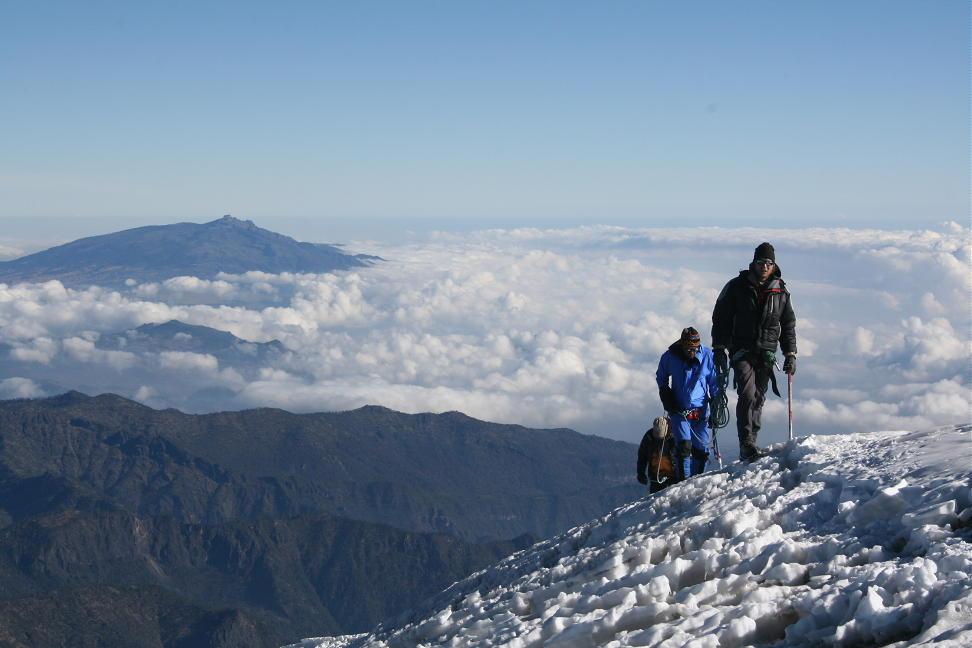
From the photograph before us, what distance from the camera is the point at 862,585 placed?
31.4 feet

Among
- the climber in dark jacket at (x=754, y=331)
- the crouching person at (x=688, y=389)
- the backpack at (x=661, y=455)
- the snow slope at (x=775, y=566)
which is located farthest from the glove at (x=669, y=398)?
the snow slope at (x=775, y=566)

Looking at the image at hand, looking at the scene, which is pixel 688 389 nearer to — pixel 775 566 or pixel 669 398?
pixel 669 398

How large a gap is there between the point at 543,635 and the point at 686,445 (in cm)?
707

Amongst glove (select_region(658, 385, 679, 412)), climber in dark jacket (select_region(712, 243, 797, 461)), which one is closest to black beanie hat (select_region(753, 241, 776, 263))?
climber in dark jacket (select_region(712, 243, 797, 461))

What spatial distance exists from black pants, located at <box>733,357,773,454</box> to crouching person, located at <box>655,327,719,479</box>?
640 millimetres

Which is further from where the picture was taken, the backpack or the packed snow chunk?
the backpack

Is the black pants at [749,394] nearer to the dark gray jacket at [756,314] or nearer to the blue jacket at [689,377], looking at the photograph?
the dark gray jacket at [756,314]

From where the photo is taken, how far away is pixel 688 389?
1727 cm

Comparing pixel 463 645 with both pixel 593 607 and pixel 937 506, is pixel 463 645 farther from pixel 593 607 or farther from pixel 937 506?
pixel 937 506

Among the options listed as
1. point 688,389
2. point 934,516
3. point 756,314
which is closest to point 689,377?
point 688,389

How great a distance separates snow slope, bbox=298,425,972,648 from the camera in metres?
9.27

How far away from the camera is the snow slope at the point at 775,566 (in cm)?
927

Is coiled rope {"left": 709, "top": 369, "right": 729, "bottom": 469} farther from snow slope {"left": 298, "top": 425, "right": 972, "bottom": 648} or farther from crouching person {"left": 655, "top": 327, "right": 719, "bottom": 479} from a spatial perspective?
snow slope {"left": 298, "top": 425, "right": 972, "bottom": 648}

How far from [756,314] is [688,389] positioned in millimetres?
1802
